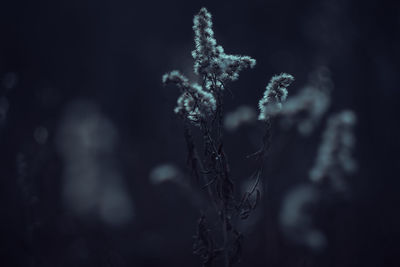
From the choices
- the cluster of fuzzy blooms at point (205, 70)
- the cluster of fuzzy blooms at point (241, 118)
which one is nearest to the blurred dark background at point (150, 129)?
the cluster of fuzzy blooms at point (205, 70)

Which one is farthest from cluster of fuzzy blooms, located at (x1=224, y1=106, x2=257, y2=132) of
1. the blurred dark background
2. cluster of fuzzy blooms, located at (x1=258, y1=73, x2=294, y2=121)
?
cluster of fuzzy blooms, located at (x1=258, y1=73, x2=294, y2=121)

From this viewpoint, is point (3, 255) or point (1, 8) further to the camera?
point (1, 8)

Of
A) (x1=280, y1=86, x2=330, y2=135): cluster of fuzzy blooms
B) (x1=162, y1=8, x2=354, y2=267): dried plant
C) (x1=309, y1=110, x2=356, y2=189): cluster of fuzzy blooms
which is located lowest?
(x1=162, y1=8, x2=354, y2=267): dried plant

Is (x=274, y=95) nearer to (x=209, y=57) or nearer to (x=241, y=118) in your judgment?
(x=209, y=57)

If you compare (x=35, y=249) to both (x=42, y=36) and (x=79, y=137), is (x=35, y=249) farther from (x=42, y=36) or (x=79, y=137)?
(x=42, y=36)

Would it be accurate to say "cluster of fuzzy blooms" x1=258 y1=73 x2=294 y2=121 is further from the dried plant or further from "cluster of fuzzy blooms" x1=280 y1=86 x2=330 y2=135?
"cluster of fuzzy blooms" x1=280 y1=86 x2=330 y2=135

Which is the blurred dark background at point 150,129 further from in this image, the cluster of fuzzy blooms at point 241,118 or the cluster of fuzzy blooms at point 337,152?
the cluster of fuzzy blooms at point 241,118

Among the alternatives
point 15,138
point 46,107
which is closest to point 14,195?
point 46,107
